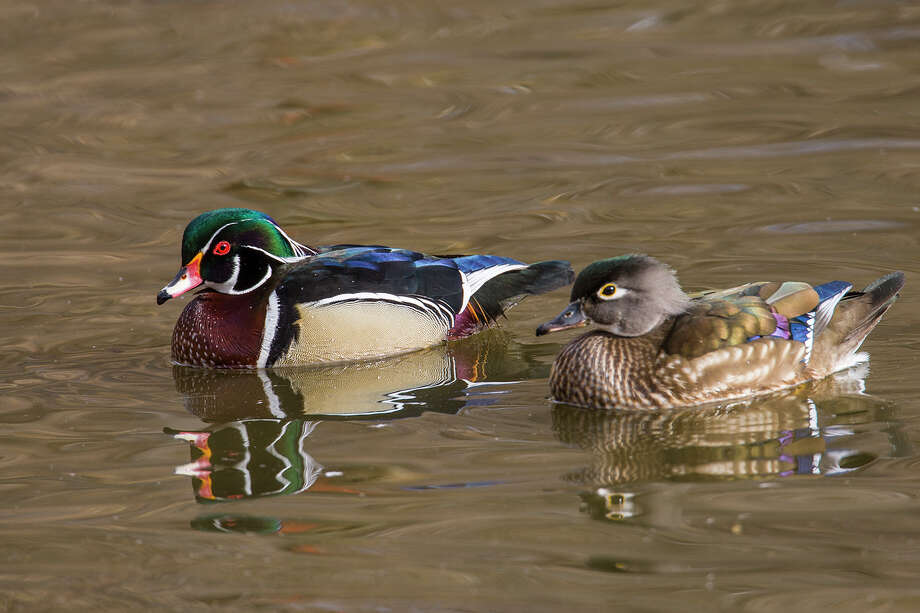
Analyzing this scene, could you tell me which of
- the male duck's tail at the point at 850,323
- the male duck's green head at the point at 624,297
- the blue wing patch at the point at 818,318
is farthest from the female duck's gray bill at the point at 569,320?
the male duck's tail at the point at 850,323

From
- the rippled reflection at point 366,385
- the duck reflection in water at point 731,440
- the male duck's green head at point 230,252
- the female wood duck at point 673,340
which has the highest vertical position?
the male duck's green head at point 230,252

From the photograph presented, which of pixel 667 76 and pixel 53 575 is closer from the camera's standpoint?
pixel 53 575

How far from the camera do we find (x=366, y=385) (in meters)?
7.27

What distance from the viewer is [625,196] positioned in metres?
10.5

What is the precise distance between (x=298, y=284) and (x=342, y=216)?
3086mm

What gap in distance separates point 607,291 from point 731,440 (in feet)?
3.23

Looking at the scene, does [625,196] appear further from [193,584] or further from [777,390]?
[193,584]

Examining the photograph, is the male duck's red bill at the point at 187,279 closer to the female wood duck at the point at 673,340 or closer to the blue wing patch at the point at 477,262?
the blue wing patch at the point at 477,262

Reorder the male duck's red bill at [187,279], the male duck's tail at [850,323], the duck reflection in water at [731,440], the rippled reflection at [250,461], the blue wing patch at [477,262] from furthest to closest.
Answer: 1. the blue wing patch at [477,262]
2. the male duck's red bill at [187,279]
3. the male duck's tail at [850,323]
4. the rippled reflection at [250,461]
5. the duck reflection in water at [731,440]

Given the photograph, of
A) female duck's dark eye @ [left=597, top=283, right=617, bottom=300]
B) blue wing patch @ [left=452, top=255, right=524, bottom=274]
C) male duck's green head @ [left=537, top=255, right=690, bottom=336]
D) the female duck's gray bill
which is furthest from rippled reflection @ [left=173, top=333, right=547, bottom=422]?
female duck's dark eye @ [left=597, top=283, right=617, bottom=300]

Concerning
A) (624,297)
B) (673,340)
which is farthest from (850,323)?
(624,297)

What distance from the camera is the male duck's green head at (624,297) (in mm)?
6492

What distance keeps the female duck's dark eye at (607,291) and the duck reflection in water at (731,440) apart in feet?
1.81

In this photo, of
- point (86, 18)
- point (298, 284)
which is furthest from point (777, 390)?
point (86, 18)
